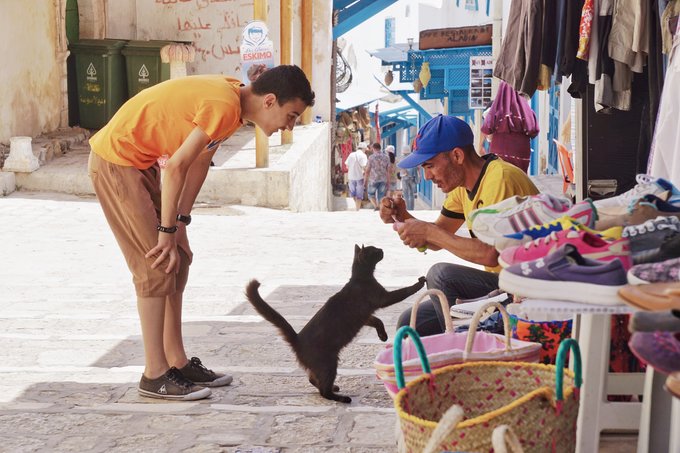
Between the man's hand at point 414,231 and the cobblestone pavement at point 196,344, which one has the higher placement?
the man's hand at point 414,231

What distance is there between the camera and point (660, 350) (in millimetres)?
2078

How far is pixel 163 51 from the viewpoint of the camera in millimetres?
14641

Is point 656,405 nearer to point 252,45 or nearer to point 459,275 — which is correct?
point 459,275

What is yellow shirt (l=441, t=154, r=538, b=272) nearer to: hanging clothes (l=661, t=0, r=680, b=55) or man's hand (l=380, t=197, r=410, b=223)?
man's hand (l=380, t=197, r=410, b=223)

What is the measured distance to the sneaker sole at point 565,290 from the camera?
249 centimetres

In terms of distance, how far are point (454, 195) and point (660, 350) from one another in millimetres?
2702

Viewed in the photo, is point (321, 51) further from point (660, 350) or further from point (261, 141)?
point (660, 350)

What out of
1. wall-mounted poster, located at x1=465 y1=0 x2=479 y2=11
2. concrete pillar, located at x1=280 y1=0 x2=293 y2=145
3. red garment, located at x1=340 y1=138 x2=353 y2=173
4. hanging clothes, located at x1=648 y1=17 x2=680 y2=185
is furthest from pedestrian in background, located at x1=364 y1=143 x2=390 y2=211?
hanging clothes, located at x1=648 y1=17 x2=680 y2=185

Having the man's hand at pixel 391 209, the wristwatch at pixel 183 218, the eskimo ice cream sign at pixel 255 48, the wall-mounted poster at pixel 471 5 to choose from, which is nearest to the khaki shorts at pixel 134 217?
the wristwatch at pixel 183 218

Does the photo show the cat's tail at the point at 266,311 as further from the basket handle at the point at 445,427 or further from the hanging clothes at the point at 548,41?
the hanging clothes at the point at 548,41

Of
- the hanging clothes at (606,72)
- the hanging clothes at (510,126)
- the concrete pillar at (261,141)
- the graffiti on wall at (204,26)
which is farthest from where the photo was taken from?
the graffiti on wall at (204,26)

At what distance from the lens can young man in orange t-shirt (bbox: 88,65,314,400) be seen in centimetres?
448

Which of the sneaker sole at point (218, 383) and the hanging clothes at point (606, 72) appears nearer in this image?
the sneaker sole at point (218, 383)

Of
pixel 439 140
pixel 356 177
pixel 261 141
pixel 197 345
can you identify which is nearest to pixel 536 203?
pixel 439 140
